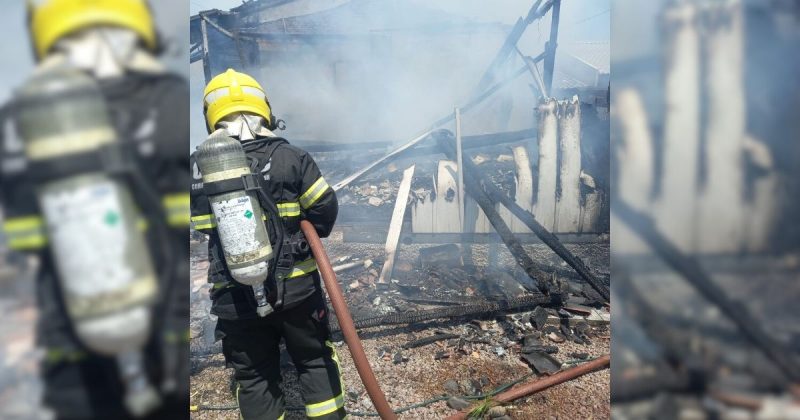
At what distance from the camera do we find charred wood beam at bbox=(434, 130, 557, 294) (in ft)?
15.0

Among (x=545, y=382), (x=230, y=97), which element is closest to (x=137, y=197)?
(x=230, y=97)

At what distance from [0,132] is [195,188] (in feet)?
6.18

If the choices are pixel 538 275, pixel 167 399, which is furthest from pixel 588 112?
pixel 167 399

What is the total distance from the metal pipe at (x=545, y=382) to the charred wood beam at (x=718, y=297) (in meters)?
2.68

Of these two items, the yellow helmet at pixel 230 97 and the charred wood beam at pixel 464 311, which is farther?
the charred wood beam at pixel 464 311

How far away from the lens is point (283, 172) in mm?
2371

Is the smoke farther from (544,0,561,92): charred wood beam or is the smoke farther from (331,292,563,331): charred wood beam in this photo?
(331,292,563,331): charred wood beam

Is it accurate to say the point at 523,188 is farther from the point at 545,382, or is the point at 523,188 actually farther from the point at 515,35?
→ the point at 515,35

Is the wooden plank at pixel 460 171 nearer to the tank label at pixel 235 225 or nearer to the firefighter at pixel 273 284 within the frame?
the firefighter at pixel 273 284

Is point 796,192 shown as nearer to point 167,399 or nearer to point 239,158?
point 167,399

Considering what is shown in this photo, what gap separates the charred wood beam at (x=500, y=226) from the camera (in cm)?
456

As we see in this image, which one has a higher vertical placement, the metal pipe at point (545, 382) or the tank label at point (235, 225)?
the tank label at point (235, 225)

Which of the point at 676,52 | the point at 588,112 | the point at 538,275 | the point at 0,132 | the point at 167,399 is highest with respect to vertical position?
the point at 588,112

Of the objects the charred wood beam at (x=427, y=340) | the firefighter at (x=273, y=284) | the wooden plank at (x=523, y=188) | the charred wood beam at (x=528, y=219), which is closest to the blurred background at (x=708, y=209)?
the firefighter at (x=273, y=284)
